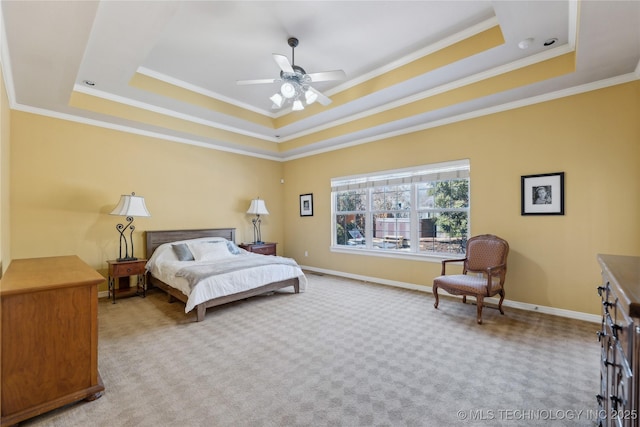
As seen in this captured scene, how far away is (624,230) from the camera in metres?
3.13

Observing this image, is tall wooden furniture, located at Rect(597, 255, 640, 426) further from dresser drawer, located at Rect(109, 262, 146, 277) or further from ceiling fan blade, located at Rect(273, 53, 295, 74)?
dresser drawer, located at Rect(109, 262, 146, 277)

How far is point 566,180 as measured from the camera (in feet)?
11.3

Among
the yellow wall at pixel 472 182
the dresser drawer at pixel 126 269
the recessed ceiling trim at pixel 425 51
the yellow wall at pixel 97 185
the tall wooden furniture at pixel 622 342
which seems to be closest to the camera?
the tall wooden furniture at pixel 622 342

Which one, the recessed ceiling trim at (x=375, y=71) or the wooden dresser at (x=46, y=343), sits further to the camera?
the recessed ceiling trim at (x=375, y=71)

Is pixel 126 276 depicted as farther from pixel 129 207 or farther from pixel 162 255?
pixel 129 207

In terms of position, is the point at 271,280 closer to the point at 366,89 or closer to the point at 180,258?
the point at 180,258

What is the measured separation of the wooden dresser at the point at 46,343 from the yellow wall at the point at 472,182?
252 cm

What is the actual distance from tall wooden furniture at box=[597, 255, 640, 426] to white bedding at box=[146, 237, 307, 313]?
11.5ft

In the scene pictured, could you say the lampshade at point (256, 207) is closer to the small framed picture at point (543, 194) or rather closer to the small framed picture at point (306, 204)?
the small framed picture at point (306, 204)

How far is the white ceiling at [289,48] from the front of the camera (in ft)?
7.64

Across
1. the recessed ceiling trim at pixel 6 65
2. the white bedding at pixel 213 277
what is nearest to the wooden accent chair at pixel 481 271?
the white bedding at pixel 213 277

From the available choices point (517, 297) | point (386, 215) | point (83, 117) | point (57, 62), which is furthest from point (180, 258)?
point (517, 297)

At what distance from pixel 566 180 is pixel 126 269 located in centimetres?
612

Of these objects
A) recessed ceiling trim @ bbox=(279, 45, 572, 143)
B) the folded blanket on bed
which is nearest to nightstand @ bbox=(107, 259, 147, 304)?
the folded blanket on bed
